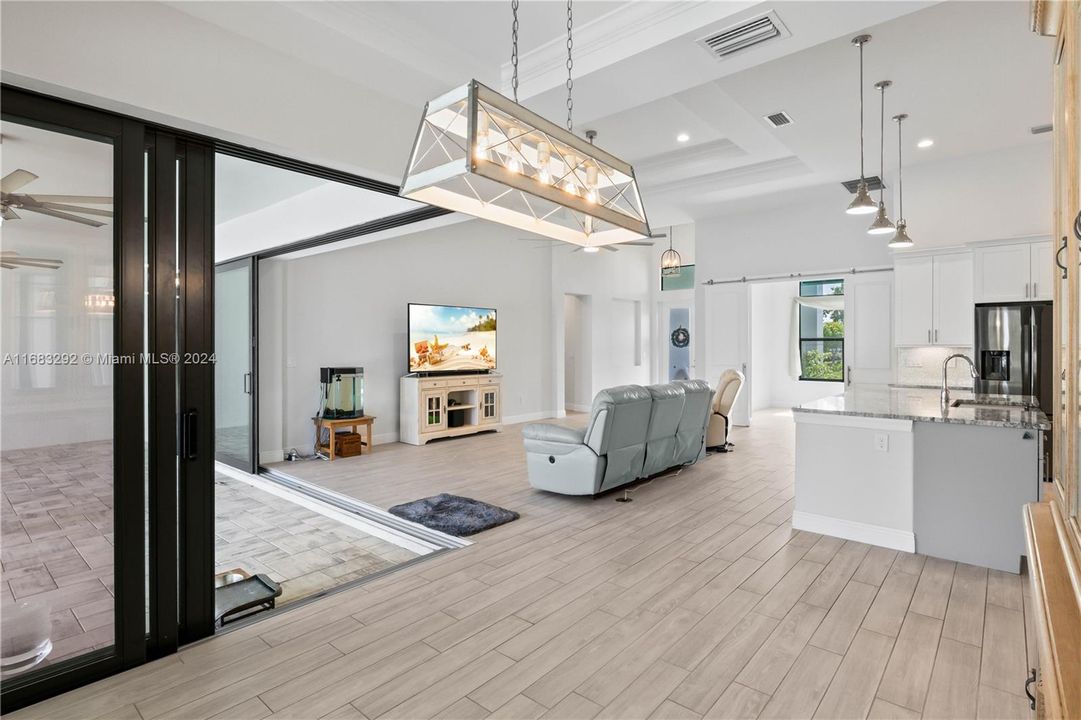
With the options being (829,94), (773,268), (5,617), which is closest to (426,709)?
(5,617)

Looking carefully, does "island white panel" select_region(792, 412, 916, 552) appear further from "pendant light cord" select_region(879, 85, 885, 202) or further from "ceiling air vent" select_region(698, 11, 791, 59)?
"ceiling air vent" select_region(698, 11, 791, 59)

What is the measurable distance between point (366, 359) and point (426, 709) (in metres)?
5.77

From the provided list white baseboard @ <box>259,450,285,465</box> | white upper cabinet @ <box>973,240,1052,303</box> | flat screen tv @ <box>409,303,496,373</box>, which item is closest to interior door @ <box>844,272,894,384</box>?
white upper cabinet @ <box>973,240,1052,303</box>

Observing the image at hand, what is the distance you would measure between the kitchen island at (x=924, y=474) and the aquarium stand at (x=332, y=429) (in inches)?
189

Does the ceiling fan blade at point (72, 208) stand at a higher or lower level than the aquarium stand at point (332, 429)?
higher

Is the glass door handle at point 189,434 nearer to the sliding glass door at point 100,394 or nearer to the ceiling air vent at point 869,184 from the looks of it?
the sliding glass door at point 100,394

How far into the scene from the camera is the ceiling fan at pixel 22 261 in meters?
2.04

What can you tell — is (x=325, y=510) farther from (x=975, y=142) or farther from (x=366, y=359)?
(x=975, y=142)

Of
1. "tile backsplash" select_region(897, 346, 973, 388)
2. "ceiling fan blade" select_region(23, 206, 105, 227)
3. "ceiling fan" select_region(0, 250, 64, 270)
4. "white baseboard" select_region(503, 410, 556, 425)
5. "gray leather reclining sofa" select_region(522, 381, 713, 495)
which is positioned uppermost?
"ceiling fan blade" select_region(23, 206, 105, 227)

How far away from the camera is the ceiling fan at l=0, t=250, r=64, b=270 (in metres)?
2.04

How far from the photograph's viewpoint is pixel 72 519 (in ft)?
7.34

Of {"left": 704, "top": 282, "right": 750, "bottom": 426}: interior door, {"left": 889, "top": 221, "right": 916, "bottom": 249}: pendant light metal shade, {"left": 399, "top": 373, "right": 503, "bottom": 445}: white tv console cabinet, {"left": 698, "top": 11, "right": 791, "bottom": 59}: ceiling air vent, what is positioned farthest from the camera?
{"left": 704, "top": 282, "right": 750, "bottom": 426}: interior door

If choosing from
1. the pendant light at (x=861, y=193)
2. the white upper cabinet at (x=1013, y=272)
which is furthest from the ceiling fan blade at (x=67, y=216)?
the white upper cabinet at (x=1013, y=272)

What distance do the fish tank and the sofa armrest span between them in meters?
2.76
